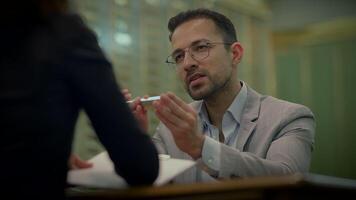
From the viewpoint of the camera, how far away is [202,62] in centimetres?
186

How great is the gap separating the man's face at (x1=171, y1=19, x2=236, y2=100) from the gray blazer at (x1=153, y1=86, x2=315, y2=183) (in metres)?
0.14

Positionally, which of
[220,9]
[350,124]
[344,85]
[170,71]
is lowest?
[350,124]

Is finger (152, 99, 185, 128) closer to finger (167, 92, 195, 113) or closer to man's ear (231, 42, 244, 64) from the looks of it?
finger (167, 92, 195, 113)

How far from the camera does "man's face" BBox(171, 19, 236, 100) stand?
6.06 feet

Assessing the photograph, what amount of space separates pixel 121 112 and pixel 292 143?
0.90m

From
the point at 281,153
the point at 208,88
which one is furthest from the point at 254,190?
the point at 208,88

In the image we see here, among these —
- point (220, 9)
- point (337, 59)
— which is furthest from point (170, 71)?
point (337, 59)

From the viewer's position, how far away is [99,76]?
0.78 metres

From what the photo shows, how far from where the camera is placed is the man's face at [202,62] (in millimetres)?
1848

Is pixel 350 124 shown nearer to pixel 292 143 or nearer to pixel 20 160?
pixel 292 143

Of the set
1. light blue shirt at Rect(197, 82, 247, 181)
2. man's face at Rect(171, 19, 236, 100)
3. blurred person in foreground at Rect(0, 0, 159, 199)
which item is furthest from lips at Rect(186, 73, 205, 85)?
blurred person in foreground at Rect(0, 0, 159, 199)

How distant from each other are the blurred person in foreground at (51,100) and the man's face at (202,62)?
105 centimetres

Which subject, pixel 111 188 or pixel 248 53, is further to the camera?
pixel 248 53

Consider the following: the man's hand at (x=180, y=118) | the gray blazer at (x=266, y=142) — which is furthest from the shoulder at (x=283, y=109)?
the man's hand at (x=180, y=118)
